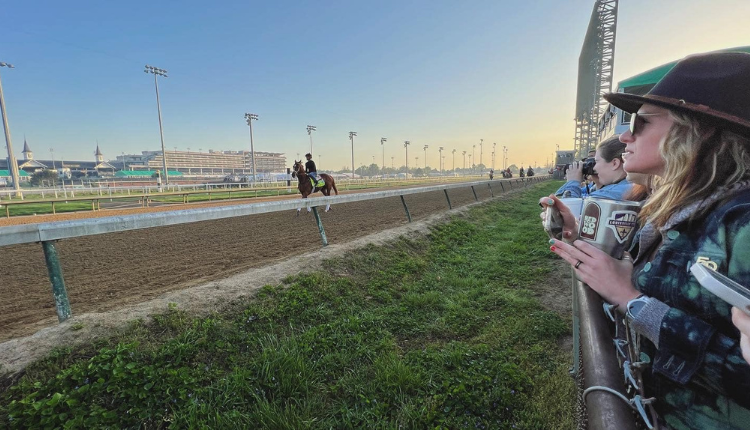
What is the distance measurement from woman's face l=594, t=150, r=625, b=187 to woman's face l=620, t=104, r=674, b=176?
189 centimetres

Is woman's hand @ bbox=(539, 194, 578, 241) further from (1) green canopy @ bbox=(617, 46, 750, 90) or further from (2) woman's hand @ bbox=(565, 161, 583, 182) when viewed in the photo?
(1) green canopy @ bbox=(617, 46, 750, 90)

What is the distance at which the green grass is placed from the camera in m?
1.92

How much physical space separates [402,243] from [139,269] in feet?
12.7

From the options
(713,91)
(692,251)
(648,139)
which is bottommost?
(692,251)

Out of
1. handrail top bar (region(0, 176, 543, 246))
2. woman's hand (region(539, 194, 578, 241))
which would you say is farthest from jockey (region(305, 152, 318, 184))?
woman's hand (region(539, 194, 578, 241))

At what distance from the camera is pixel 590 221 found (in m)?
1.20

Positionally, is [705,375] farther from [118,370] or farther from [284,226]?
[284,226]

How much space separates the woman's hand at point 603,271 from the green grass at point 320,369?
53.9 inches

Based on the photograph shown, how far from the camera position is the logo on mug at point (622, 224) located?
1.14 m

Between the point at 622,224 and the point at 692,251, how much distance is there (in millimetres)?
237

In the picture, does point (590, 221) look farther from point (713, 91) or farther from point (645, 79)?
point (645, 79)

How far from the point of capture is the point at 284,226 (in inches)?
326

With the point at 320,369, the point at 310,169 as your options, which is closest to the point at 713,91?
the point at 320,369

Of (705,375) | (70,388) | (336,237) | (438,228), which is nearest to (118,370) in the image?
(70,388)
